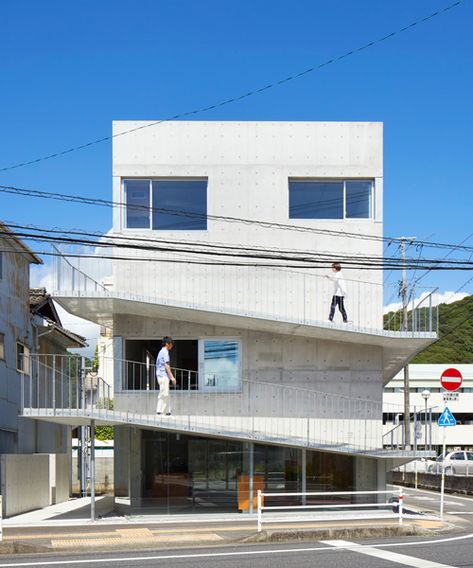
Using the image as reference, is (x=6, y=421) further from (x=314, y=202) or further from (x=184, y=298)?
(x=314, y=202)

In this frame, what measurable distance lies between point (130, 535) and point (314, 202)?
9.98 metres

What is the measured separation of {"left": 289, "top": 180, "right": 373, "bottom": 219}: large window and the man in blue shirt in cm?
481

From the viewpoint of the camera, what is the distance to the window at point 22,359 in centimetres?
3117

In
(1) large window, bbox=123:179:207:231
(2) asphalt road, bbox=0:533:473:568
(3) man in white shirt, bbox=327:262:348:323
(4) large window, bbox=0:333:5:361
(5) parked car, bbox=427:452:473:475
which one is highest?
(1) large window, bbox=123:179:207:231

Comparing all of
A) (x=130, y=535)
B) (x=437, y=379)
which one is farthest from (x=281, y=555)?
(x=437, y=379)

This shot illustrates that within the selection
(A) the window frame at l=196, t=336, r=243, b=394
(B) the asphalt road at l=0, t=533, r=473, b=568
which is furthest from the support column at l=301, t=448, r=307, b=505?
(B) the asphalt road at l=0, t=533, r=473, b=568

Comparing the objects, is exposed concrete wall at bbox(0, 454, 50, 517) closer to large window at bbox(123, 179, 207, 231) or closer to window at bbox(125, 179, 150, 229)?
window at bbox(125, 179, 150, 229)

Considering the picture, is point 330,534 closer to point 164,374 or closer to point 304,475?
point 304,475

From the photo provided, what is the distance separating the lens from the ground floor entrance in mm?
23641

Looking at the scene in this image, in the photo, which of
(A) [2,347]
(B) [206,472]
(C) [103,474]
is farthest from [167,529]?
(C) [103,474]

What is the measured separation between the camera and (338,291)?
940 inches

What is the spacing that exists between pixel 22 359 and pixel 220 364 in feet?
32.9

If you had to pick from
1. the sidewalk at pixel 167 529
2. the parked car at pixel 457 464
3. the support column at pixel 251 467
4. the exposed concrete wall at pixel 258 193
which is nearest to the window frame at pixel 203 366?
the exposed concrete wall at pixel 258 193

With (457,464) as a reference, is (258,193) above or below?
above
